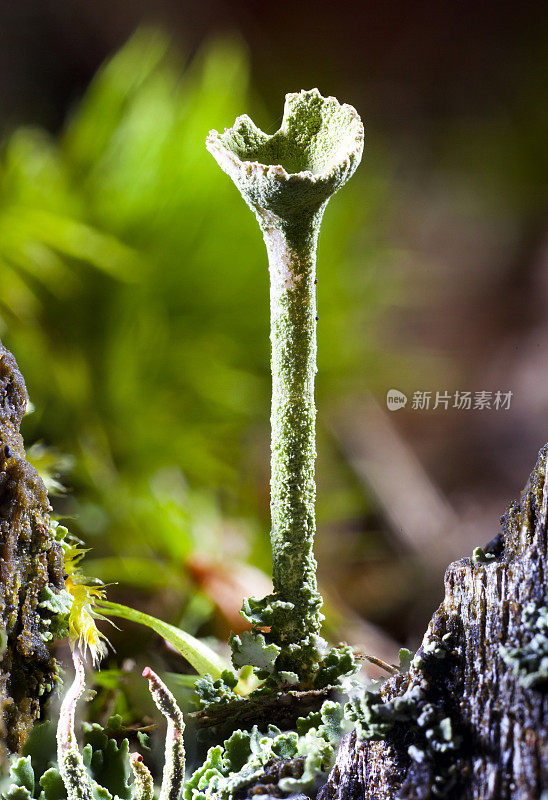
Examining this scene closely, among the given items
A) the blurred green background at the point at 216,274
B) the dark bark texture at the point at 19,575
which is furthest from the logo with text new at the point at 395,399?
the dark bark texture at the point at 19,575

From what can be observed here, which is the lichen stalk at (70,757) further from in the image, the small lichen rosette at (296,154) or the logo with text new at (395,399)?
the logo with text new at (395,399)

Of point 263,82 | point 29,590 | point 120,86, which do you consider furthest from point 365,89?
point 29,590

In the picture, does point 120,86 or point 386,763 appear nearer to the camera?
point 386,763

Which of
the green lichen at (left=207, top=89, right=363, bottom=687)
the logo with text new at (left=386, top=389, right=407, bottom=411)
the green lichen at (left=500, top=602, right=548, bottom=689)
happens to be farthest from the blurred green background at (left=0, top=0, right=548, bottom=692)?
the green lichen at (left=500, top=602, right=548, bottom=689)

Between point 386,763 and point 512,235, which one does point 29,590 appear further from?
point 512,235

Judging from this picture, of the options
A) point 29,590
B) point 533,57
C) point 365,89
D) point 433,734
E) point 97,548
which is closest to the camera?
point 433,734

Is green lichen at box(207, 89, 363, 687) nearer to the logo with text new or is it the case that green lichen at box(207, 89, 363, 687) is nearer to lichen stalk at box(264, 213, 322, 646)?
lichen stalk at box(264, 213, 322, 646)
